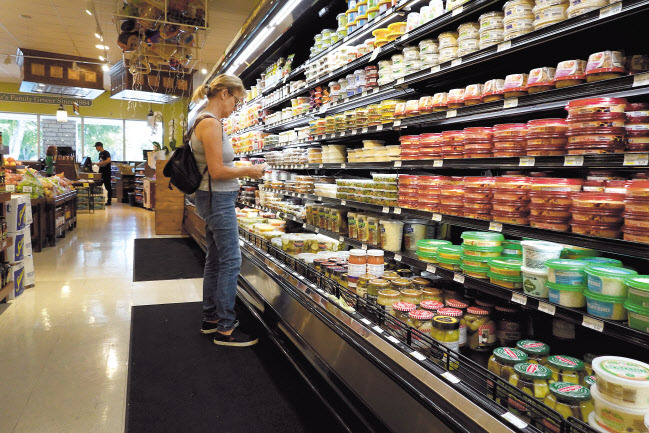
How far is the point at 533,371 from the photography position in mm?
1422

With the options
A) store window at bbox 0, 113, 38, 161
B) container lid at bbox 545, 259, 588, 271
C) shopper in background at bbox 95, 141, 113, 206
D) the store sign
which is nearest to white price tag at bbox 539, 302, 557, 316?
container lid at bbox 545, 259, 588, 271

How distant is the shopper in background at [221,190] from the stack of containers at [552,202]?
5.85ft

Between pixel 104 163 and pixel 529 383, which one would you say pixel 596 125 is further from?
pixel 104 163

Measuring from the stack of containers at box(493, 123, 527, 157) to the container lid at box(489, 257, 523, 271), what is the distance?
0.45 metres

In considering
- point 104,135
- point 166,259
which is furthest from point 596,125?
point 104,135

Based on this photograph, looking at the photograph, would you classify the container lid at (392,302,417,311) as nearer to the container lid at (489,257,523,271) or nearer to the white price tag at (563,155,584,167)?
the container lid at (489,257,523,271)

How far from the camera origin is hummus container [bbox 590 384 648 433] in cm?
109

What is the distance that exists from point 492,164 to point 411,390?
1058mm

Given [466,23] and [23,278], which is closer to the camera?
[466,23]

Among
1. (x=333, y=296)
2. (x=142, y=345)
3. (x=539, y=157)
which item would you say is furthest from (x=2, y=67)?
(x=539, y=157)

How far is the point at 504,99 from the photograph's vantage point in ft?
6.24

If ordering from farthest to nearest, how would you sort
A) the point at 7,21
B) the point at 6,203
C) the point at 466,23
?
1. the point at 7,21
2. the point at 6,203
3. the point at 466,23

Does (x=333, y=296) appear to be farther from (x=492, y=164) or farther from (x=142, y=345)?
(x=142, y=345)

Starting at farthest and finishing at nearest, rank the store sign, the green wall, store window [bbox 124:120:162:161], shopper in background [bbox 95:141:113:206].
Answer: store window [bbox 124:120:162:161], the green wall, the store sign, shopper in background [bbox 95:141:113:206]
